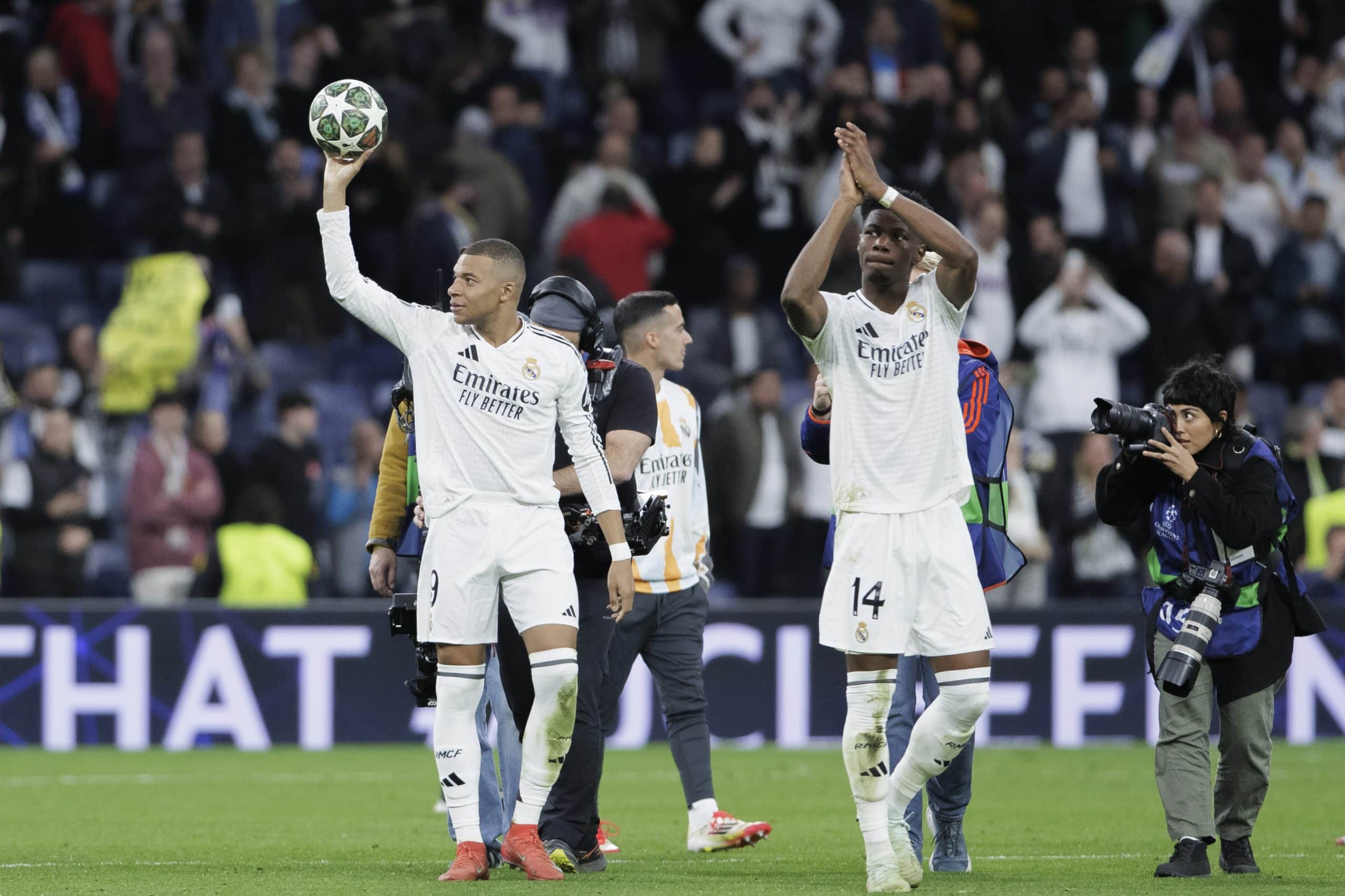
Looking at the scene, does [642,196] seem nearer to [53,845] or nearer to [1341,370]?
[1341,370]

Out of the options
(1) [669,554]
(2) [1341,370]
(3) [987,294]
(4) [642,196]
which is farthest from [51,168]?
(2) [1341,370]

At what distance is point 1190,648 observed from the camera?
728 cm

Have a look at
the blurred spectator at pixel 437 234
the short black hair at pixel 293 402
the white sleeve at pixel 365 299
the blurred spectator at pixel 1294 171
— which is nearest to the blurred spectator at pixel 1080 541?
the blurred spectator at pixel 1294 171

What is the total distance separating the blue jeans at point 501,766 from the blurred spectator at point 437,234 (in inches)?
312

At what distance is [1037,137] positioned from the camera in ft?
60.3

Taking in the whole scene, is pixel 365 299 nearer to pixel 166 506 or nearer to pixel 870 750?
pixel 870 750

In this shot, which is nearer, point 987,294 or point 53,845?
point 53,845

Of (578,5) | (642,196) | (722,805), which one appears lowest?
(722,805)

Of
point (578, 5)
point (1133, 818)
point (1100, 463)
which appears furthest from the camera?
point (578, 5)

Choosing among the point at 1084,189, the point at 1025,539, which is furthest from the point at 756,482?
the point at 1084,189

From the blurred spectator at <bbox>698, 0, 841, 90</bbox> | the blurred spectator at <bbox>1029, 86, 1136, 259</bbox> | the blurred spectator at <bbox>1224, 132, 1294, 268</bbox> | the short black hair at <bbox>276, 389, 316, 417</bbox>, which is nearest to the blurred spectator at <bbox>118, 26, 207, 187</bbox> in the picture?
the short black hair at <bbox>276, 389, 316, 417</bbox>

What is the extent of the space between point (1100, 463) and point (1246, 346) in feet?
11.2

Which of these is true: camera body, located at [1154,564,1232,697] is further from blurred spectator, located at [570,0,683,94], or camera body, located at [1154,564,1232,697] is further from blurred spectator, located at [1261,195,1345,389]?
blurred spectator, located at [570,0,683,94]

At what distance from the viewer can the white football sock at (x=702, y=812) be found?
8.47 metres
